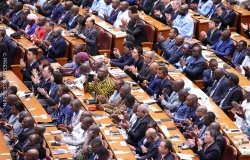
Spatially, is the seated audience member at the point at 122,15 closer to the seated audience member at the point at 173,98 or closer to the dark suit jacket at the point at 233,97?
the seated audience member at the point at 173,98

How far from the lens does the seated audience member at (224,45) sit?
1694 cm

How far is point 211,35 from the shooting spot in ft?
58.5

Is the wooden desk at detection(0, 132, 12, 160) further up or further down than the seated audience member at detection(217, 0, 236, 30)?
further down

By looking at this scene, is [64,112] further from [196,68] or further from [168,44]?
[168,44]

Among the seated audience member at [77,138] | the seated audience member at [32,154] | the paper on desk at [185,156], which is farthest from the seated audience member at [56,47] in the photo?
the paper on desk at [185,156]

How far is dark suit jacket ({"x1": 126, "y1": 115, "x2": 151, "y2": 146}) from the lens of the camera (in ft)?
45.1

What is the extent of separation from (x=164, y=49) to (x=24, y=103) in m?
3.79

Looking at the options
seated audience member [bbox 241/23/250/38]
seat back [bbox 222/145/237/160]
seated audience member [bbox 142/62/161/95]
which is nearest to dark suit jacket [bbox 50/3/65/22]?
seated audience member [bbox 241/23/250/38]

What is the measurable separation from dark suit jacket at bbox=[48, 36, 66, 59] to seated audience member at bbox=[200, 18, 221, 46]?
10.5 ft

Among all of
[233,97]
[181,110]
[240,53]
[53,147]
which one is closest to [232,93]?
[233,97]

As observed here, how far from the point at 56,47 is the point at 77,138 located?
4.50 meters

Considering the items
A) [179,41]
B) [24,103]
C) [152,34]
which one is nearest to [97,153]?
[24,103]

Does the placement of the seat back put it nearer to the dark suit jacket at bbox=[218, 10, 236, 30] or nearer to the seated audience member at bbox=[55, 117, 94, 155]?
the seated audience member at bbox=[55, 117, 94, 155]

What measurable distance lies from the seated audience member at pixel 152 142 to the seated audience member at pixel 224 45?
4556 mm
